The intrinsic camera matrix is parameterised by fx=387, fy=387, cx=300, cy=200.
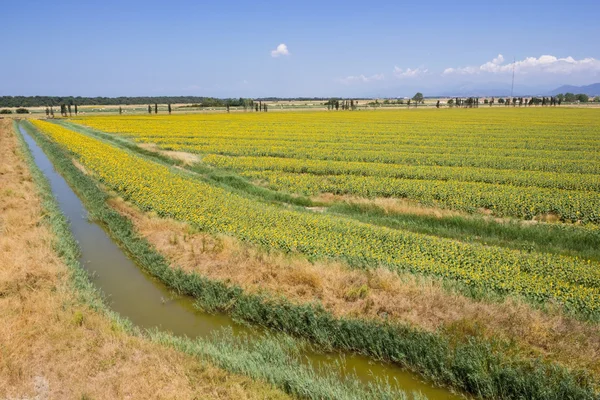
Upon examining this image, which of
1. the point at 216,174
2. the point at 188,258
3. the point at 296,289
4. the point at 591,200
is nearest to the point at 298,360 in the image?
the point at 296,289

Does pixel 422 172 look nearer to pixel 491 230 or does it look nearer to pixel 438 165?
pixel 438 165

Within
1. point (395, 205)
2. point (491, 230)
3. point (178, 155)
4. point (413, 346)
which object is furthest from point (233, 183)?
point (413, 346)

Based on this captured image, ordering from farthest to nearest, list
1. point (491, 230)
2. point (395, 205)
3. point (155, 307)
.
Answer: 1. point (395, 205)
2. point (491, 230)
3. point (155, 307)

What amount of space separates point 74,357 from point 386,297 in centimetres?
708

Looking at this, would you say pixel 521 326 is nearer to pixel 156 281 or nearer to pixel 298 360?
pixel 298 360

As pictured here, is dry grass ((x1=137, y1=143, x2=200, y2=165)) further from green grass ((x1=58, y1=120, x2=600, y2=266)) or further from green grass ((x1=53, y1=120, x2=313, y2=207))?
green grass ((x1=58, y1=120, x2=600, y2=266))

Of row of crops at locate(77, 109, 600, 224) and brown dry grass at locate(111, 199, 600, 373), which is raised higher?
row of crops at locate(77, 109, 600, 224)

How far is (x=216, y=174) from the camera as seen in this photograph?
84.9ft

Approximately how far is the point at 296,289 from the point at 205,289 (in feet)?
8.91

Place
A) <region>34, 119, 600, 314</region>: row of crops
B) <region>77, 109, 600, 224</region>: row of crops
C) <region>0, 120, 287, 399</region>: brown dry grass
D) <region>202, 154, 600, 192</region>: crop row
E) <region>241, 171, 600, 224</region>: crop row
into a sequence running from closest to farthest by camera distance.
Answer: <region>0, 120, 287, 399</region>: brown dry grass < <region>34, 119, 600, 314</region>: row of crops < <region>241, 171, 600, 224</region>: crop row < <region>77, 109, 600, 224</region>: row of crops < <region>202, 154, 600, 192</region>: crop row

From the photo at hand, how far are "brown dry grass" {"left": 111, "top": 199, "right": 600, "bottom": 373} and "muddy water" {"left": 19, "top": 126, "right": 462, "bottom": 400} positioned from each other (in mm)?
1147

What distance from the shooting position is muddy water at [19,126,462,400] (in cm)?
811

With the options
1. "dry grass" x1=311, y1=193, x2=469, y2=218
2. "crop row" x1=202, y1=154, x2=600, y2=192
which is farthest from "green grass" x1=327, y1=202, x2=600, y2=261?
"crop row" x1=202, y1=154, x2=600, y2=192

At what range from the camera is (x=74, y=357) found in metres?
7.93
